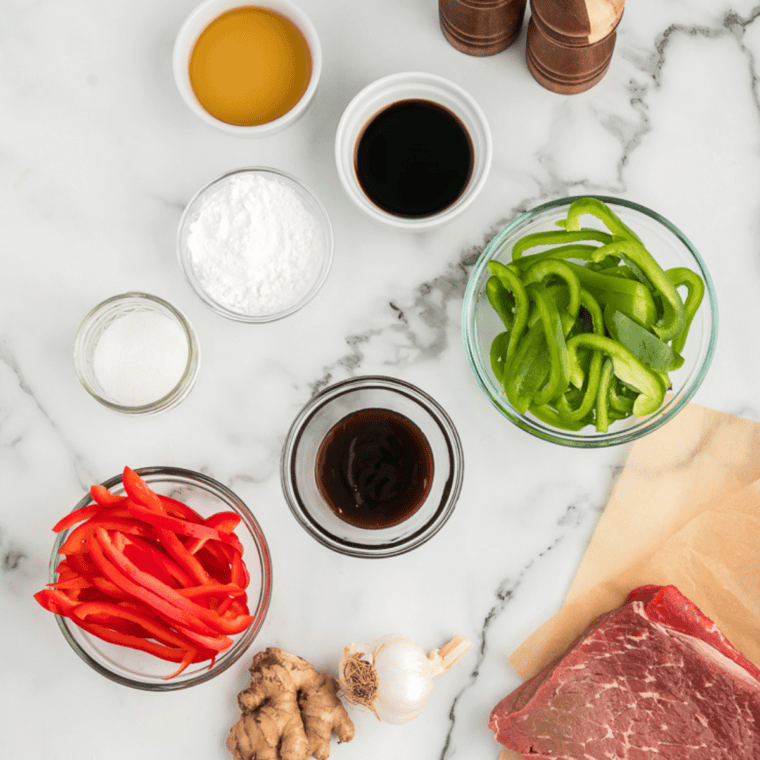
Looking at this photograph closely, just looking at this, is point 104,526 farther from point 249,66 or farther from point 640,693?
point 640,693

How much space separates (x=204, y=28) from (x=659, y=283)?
0.84 meters

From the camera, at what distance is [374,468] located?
1144 millimetres

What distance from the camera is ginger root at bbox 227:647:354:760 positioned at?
110 centimetres

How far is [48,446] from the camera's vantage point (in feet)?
3.92

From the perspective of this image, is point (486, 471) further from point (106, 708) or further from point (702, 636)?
point (106, 708)

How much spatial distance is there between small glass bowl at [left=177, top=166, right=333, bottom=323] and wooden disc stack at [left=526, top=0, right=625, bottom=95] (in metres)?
0.43

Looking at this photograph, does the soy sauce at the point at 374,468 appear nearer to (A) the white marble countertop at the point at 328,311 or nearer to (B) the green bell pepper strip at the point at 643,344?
(A) the white marble countertop at the point at 328,311

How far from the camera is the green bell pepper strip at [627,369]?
0.91 meters

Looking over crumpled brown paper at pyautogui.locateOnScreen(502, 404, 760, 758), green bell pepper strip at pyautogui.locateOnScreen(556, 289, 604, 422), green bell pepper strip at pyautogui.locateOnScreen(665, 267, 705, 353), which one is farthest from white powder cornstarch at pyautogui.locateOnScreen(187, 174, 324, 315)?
crumpled brown paper at pyautogui.locateOnScreen(502, 404, 760, 758)

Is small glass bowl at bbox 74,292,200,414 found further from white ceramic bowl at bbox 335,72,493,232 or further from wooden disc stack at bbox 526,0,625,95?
wooden disc stack at bbox 526,0,625,95

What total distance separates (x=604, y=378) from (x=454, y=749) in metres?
0.72

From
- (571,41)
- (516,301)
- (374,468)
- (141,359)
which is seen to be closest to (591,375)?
(516,301)

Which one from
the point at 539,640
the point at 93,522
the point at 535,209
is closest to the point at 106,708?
the point at 93,522

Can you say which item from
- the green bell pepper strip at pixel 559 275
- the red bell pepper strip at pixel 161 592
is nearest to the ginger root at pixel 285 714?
the red bell pepper strip at pixel 161 592
